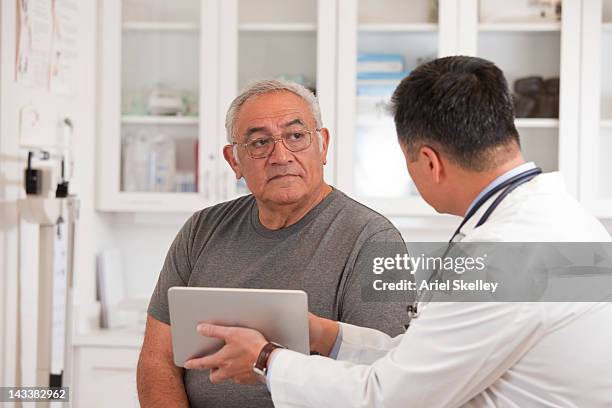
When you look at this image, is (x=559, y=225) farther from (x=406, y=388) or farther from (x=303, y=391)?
(x=303, y=391)

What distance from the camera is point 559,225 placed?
1261mm

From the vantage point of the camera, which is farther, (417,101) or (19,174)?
(19,174)

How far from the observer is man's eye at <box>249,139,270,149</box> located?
1.96 meters

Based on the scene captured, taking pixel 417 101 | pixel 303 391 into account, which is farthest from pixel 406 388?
pixel 417 101

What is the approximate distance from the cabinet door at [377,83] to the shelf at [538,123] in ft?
1.25

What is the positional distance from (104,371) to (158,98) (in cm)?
100

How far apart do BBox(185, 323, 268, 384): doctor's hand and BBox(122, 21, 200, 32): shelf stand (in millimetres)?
1913

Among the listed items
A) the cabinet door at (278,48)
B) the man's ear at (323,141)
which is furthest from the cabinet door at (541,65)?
the man's ear at (323,141)

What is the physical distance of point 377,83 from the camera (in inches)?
125

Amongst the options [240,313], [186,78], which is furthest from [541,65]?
[240,313]

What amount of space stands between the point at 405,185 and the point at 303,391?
1.88 metres

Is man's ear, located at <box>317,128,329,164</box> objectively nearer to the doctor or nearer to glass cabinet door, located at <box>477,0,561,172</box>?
the doctor

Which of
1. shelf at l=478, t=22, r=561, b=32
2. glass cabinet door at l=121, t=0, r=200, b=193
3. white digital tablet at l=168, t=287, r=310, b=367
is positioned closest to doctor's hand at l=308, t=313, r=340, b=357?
white digital tablet at l=168, t=287, r=310, b=367

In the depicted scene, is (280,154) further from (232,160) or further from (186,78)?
(186,78)
